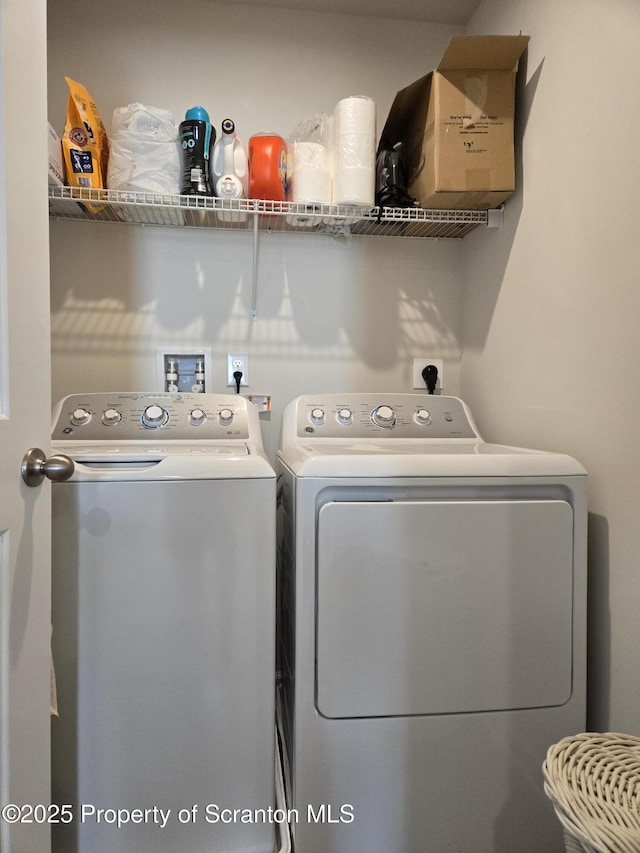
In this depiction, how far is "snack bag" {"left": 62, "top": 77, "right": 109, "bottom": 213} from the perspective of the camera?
4.81ft

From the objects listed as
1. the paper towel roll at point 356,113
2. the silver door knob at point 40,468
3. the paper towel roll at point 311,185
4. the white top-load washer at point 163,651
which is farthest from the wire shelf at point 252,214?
the silver door knob at point 40,468

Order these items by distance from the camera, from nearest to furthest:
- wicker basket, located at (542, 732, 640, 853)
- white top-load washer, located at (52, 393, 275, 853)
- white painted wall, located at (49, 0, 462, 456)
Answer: wicker basket, located at (542, 732, 640, 853), white top-load washer, located at (52, 393, 275, 853), white painted wall, located at (49, 0, 462, 456)

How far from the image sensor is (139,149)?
150 centimetres

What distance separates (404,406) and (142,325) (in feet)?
3.19

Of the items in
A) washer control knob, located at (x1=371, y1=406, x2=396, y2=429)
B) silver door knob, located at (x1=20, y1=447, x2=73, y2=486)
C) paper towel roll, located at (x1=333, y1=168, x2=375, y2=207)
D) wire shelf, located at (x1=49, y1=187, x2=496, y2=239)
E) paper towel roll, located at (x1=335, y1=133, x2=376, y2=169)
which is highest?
paper towel roll, located at (x1=335, y1=133, x2=376, y2=169)

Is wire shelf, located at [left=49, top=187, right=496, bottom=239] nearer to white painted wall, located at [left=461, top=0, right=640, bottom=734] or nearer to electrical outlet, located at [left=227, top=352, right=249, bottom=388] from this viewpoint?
white painted wall, located at [left=461, top=0, right=640, bottom=734]

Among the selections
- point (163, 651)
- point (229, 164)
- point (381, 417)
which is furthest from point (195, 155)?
point (163, 651)

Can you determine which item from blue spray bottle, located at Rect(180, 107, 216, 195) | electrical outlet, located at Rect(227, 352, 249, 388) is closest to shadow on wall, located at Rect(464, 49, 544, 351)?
electrical outlet, located at Rect(227, 352, 249, 388)

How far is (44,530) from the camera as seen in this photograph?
0.92 meters

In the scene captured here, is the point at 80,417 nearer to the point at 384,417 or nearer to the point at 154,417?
the point at 154,417

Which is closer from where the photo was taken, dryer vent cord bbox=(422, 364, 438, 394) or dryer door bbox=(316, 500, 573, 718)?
dryer door bbox=(316, 500, 573, 718)

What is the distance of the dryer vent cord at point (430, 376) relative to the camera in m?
1.96

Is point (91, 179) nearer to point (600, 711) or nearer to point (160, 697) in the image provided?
point (160, 697)

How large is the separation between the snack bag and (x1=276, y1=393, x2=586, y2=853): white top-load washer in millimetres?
1091
